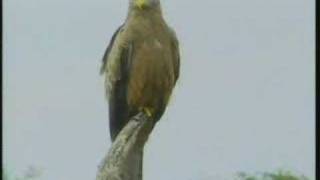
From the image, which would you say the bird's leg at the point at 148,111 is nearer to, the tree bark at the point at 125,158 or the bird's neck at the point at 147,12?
the tree bark at the point at 125,158

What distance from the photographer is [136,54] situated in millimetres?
2986

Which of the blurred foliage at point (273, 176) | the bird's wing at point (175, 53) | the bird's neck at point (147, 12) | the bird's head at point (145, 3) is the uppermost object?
the bird's head at point (145, 3)

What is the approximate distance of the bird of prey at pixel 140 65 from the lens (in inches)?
117

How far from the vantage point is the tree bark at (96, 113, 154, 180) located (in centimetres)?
296

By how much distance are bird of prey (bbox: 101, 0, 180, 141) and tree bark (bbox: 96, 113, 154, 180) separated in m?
0.03

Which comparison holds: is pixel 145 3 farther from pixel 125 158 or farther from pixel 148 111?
pixel 125 158

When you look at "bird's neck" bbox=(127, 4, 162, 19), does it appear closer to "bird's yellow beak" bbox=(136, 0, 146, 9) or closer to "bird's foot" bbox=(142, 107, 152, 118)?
"bird's yellow beak" bbox=(136, 0, 146, 9)

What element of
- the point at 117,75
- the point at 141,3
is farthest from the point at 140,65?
the point at 141,3

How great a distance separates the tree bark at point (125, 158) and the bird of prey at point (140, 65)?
34 mm

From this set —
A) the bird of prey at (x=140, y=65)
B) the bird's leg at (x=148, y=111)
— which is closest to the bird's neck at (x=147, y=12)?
the bird of prey at (x=140, y=65)

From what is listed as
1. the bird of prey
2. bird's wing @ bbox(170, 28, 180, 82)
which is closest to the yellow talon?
the bird of prey

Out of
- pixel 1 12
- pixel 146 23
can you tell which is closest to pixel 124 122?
pixel 146 23

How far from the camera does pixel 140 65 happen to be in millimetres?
2994
